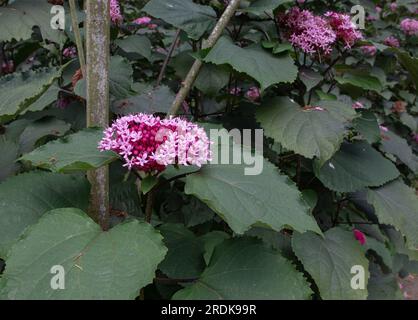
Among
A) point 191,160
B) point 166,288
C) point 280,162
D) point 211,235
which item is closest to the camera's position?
point 191,160

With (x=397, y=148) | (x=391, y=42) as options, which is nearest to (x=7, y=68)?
(x=397, y=148)

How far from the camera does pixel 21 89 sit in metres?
1.45

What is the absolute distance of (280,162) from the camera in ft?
6.74

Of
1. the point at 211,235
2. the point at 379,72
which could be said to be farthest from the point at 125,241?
the point at 379,72

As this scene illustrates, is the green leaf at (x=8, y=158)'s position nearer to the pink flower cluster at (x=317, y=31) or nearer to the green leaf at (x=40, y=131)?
the green leaf at (x=40, y=131)

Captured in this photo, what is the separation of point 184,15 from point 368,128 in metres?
0.87

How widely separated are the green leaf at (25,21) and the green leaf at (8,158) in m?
0.47

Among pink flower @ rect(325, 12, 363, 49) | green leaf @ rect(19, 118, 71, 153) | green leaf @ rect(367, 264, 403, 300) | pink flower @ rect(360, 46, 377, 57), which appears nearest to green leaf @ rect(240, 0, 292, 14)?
pink flower @ rect(325, 12, 363, 49)

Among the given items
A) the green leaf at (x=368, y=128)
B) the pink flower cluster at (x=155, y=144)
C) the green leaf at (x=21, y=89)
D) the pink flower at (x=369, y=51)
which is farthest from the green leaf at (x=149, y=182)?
the pink flower at (x=369, y=51)

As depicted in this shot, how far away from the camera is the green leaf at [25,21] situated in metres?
1.81

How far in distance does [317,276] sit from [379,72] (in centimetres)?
210

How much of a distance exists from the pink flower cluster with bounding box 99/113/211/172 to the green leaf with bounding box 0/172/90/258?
6.6 inches

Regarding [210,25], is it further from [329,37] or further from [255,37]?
[329,37]

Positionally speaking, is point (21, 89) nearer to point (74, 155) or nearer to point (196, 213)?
point (74, 155)
